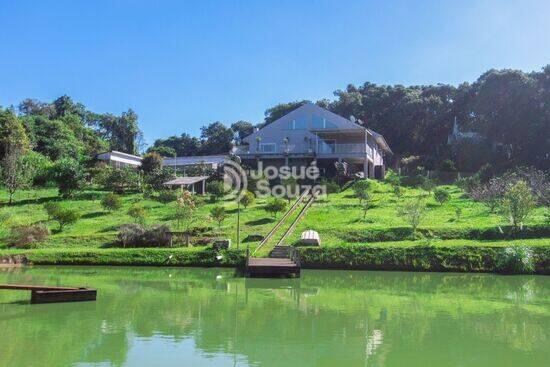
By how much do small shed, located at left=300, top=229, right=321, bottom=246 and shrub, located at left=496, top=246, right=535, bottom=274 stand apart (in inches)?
326

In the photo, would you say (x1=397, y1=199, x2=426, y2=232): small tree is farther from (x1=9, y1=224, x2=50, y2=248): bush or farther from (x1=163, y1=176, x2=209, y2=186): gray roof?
(x1=9, y1=224, x2=50, y2=248): bush

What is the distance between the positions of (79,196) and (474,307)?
114 ft

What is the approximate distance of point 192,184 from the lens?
42.7m

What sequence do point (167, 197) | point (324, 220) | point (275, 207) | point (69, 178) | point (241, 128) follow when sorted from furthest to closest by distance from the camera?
1. point (241, 128)
2. point (69, 178)
3. point (167, 197)
4. point (275, 207)
5. point (324, 220)

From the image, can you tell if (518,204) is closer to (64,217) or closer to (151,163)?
(64,217)

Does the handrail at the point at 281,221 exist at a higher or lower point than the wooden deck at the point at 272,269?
higher

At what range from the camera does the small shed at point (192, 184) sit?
1663 inches

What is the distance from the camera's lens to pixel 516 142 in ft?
156

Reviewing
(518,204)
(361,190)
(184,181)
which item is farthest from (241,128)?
(518,204)

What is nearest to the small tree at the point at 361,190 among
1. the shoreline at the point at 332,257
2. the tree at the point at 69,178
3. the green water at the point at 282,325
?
the shoreline at the point at 332,257

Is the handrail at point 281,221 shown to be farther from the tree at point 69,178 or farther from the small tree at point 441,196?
the tree at point 69,178

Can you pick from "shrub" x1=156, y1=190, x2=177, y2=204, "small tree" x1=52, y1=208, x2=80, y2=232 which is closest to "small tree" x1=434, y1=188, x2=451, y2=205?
"shrub" x1=156, y1=190, x2=177, y2=204

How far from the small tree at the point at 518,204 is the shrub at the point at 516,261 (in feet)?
13.1

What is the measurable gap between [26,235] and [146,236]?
6640 millimetres
